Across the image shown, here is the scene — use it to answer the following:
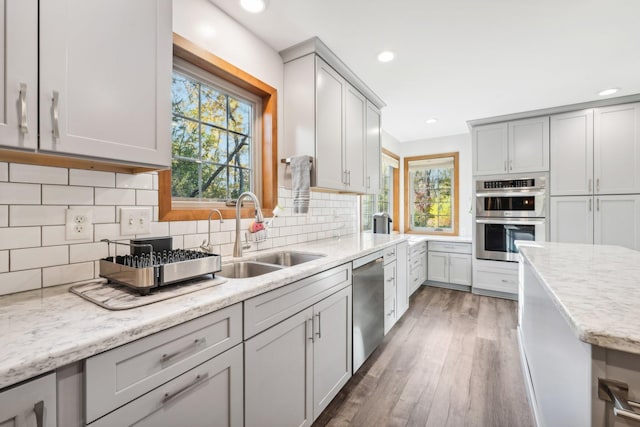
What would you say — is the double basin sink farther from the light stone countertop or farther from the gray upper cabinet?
the gray upper cabinet

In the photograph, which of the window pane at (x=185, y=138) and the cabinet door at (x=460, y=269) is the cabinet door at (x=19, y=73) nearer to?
the window pane at (x=185, y=138)

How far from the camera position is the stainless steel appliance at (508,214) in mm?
3488

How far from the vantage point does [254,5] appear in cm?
172

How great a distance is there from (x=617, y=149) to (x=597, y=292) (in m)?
3.37

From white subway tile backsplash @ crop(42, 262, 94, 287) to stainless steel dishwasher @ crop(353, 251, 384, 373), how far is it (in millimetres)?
1426

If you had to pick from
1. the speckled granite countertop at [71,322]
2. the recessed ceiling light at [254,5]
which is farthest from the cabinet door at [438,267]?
the recessed ceiling light at [254,5]

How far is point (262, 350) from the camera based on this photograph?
1146 millimetres

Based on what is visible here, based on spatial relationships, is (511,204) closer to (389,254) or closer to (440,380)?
(389,254)

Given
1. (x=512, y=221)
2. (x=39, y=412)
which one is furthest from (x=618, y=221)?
(x=39, y=412)

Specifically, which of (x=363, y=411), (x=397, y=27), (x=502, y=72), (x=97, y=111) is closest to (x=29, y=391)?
(x=97, y=111)

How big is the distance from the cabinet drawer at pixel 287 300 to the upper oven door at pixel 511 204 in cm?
299

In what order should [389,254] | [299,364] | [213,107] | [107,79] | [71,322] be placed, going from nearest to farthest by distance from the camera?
[71,322] < [107,79] < [299,364] < [213,107] < [389,254]

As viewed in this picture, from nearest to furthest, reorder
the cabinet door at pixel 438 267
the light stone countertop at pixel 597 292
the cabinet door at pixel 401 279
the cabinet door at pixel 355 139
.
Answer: the light stone countertop at pixel 597 292
the cabinet door at pixel 355 139
the cabinet door at pixel 401 279
the cabinet door at pixel 438 267

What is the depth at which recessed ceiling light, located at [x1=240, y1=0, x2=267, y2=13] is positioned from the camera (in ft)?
5.53
